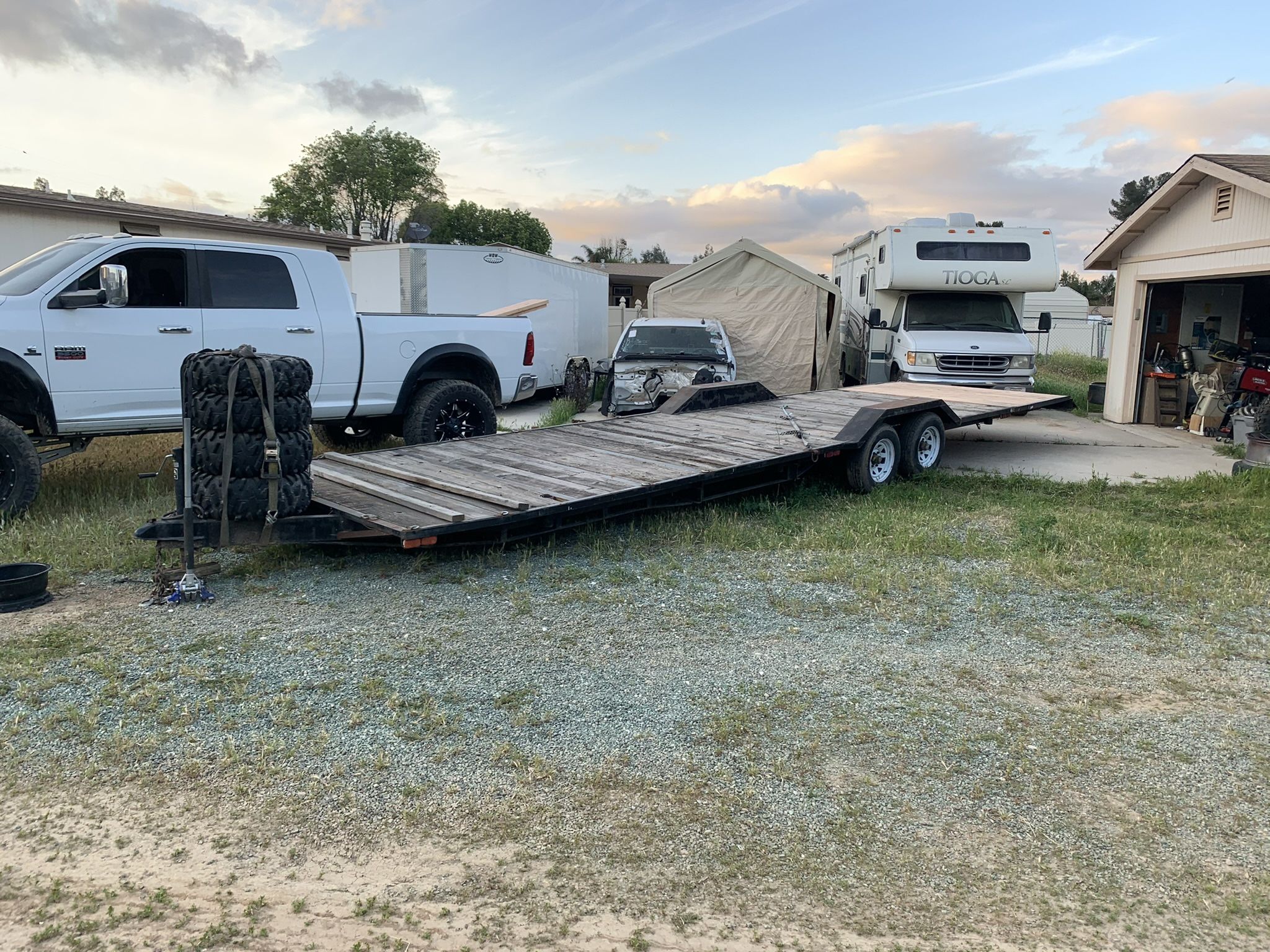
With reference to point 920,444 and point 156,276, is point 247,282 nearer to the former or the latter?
point 156,276

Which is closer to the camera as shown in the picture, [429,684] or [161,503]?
[429,684]

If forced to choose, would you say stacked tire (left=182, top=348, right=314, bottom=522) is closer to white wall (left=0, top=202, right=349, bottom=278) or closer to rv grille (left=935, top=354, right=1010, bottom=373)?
rv grille (left=935, top=354, right=1010, bottom=373)

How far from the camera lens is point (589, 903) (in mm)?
2867

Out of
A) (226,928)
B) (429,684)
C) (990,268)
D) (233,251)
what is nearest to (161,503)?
(233,251)

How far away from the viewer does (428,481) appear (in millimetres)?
6863

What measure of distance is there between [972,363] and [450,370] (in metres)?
8.41

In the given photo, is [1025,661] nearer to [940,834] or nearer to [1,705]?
[940,834]

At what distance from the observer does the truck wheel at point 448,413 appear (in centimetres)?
927

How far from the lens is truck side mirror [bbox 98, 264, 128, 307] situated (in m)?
7.00

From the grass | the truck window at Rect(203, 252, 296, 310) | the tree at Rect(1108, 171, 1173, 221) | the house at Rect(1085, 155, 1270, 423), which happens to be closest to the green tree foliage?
the tree at Rect(1108, 171, 1173, 221)

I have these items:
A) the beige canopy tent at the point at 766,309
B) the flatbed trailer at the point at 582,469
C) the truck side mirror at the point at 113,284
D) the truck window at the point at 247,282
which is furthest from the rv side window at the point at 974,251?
the truck side mirror at the point at 113,284

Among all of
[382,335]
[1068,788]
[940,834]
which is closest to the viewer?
[940,834]

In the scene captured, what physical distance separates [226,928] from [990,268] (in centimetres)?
1495

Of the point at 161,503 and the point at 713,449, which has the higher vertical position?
the point at 713,449
